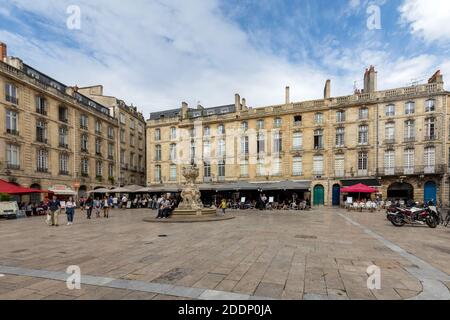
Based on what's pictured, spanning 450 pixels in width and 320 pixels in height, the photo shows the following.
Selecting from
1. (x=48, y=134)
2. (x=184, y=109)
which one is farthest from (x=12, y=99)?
(x=184, y=109)

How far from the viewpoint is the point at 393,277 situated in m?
4.69

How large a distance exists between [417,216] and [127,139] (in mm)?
38302

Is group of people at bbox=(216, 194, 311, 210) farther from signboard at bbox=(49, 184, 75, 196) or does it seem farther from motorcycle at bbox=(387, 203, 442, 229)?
signboard at bbox=(49, 184, 75, 196)

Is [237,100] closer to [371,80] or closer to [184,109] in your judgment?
[184,109]

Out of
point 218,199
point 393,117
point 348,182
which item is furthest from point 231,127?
point 393,117

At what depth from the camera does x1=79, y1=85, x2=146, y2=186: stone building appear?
→ 37938 mm

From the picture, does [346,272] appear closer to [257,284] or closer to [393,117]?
[257,284]

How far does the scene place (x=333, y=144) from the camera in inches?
1109

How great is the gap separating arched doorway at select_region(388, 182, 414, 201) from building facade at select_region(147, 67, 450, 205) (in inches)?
3.3

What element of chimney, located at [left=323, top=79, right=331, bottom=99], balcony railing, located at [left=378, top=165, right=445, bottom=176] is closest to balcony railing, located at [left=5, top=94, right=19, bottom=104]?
chimney, located at [left=323, top=79, right=331, bottom=99]

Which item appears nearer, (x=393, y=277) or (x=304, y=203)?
(x=393, y=277)

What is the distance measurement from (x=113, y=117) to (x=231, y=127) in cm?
1841

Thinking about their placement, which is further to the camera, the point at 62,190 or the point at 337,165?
the point at 337,165

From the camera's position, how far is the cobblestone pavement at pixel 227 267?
13.2ft
